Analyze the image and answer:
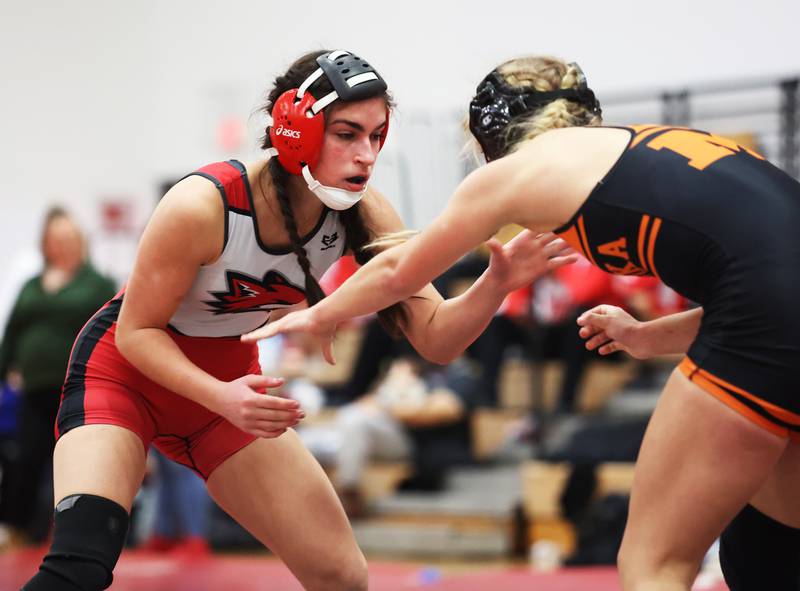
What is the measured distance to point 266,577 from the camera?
500 centimetres

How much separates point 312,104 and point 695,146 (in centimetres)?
91

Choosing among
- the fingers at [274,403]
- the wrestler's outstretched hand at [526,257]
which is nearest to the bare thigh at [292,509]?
the fingers at [274,403]

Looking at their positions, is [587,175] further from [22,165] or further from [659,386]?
[22,165]

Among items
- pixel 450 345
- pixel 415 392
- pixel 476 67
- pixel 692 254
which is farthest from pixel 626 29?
pixel 692 254

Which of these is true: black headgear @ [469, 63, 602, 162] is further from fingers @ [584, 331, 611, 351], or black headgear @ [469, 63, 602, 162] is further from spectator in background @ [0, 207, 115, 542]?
spectator in background @ [0, 207, 115, 542]

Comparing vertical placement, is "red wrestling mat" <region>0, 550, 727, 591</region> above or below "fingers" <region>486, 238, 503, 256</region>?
Answer: below

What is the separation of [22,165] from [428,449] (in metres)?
5.24

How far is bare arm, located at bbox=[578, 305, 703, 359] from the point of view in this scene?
7.80 feet

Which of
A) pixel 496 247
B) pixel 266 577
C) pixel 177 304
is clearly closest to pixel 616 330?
pixel 496 247

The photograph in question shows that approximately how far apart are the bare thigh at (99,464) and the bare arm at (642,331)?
112 centimetres

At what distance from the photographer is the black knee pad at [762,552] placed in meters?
2.30

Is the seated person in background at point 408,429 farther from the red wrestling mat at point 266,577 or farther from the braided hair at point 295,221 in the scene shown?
the braided hair at point 295,221

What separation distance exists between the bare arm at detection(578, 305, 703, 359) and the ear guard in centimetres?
75

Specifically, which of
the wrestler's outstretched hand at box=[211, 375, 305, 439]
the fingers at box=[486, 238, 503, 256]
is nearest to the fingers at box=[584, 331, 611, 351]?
the fingers at box=[486, 238, 503, 256]
